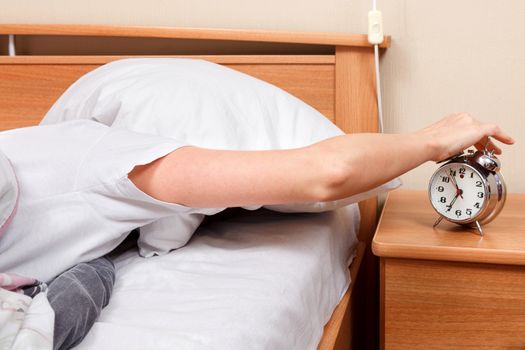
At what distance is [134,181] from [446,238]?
Result: 1.62 feet

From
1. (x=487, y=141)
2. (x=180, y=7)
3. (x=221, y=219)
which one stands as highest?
(x=180, y=7)

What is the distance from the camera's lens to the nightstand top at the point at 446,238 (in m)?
0.97

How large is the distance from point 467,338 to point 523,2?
0.70 meters

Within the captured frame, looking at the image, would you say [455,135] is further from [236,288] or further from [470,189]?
[236,288]

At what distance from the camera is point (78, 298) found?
29.2 inches

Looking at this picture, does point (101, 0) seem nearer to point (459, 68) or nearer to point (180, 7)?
point (180, 7)

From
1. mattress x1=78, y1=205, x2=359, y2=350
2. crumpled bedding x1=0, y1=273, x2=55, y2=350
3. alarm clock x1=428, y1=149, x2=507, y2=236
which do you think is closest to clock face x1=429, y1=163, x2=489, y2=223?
alarm clock x1=428, y1=149, x2=507, y2=236

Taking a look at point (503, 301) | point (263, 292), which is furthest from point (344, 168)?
point (503, 301)

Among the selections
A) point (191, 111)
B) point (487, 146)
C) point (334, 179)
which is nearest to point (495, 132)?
point (487, 146)

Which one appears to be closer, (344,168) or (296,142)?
(344,168)

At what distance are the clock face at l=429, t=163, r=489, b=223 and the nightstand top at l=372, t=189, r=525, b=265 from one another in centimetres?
3

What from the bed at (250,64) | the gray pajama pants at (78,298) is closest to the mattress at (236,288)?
the gray pajama pants at (78,298)

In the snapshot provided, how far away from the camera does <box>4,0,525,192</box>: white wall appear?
1362 millimetres

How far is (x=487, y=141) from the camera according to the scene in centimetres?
108
